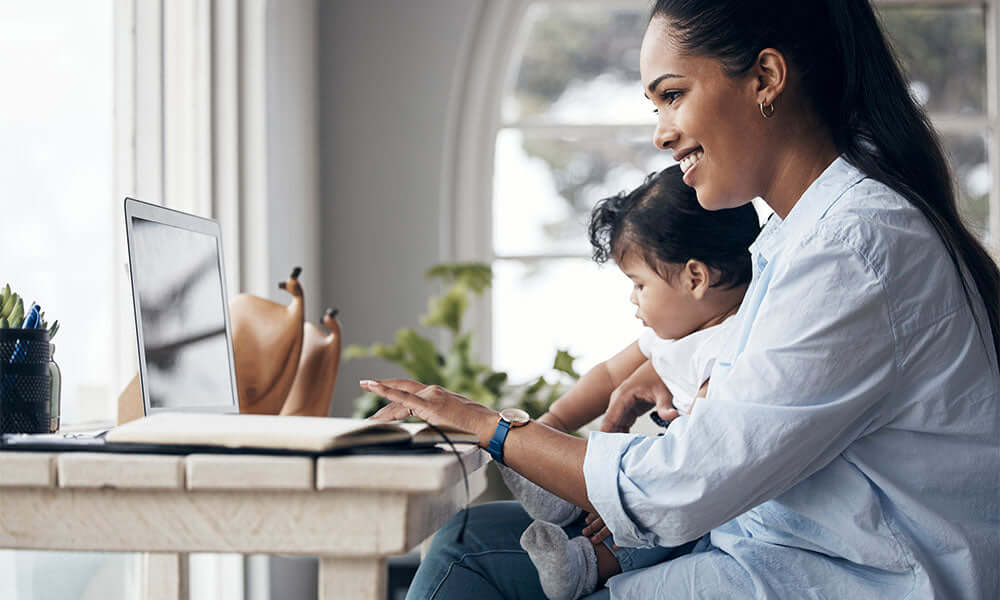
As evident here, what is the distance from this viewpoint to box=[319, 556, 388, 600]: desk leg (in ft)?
2.60

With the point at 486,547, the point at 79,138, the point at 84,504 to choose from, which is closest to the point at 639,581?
the point at 486,547

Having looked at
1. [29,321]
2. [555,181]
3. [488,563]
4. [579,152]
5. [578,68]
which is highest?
[578,68]

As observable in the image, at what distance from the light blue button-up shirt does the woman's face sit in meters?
0.17

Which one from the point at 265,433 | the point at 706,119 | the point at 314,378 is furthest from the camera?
the point at 314,378

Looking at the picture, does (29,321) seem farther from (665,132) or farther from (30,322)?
(665,132)

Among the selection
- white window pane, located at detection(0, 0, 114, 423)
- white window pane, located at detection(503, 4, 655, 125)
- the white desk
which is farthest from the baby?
white window pane, located at detection(503, 4, 655, 125)

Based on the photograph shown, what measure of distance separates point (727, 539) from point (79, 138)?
4.72ft

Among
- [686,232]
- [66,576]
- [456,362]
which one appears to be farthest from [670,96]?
[456,362]

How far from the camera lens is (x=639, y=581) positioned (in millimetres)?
1026

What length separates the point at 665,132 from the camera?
45.8 inches

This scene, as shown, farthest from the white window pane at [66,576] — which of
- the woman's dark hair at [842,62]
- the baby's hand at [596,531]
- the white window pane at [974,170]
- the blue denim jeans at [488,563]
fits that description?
the white window pane at [974,170]

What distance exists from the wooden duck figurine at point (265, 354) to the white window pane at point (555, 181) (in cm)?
181

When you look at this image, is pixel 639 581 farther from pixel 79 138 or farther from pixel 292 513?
pixel 79 138

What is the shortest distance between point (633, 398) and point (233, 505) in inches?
36.7
